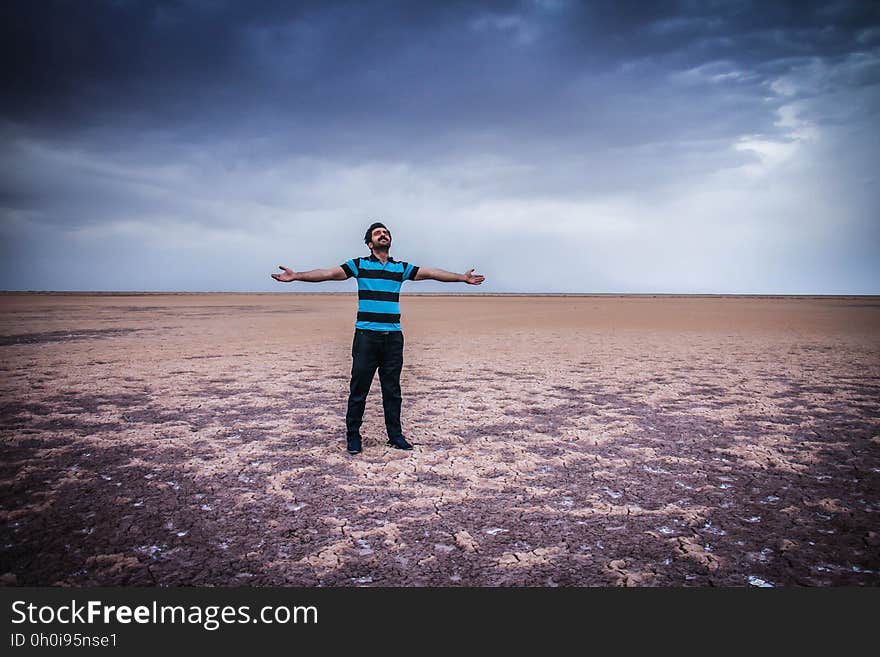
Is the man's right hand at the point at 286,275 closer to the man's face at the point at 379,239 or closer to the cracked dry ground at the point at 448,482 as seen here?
the man's face at the point at 379,239

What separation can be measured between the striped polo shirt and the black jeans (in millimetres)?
114

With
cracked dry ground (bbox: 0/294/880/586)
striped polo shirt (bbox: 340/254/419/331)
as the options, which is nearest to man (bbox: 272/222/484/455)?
striped polo shirt (bbox: 340/254/419/331)

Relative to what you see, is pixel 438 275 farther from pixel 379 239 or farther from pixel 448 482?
Answer: pixel 448 482

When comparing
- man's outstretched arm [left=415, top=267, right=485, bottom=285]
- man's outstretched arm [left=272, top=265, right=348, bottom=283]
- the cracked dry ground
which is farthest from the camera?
man's outstretched arm [left=415, top=267, right=485, bottom=285]

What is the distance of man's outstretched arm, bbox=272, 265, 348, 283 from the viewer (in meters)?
4.29

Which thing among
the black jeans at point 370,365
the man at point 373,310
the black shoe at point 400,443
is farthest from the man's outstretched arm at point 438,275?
the black shoe at point 400,443

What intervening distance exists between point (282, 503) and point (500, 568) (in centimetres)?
177

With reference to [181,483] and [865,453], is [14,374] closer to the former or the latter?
[181,483]

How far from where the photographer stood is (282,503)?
3.56 metres

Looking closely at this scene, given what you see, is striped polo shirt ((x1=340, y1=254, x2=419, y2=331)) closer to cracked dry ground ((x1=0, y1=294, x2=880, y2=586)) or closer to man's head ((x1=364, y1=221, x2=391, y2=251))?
man's head ((x1=364, y1=221, x2=391, y2=251))

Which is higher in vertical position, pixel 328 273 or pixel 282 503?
pixel 328 273

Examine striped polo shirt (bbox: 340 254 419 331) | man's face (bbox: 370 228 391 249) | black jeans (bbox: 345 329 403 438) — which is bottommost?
black jeans (bbox: 345 329 403 438)

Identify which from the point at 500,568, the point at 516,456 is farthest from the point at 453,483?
the point at 500,568

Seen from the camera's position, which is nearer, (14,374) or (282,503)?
(282,503)
